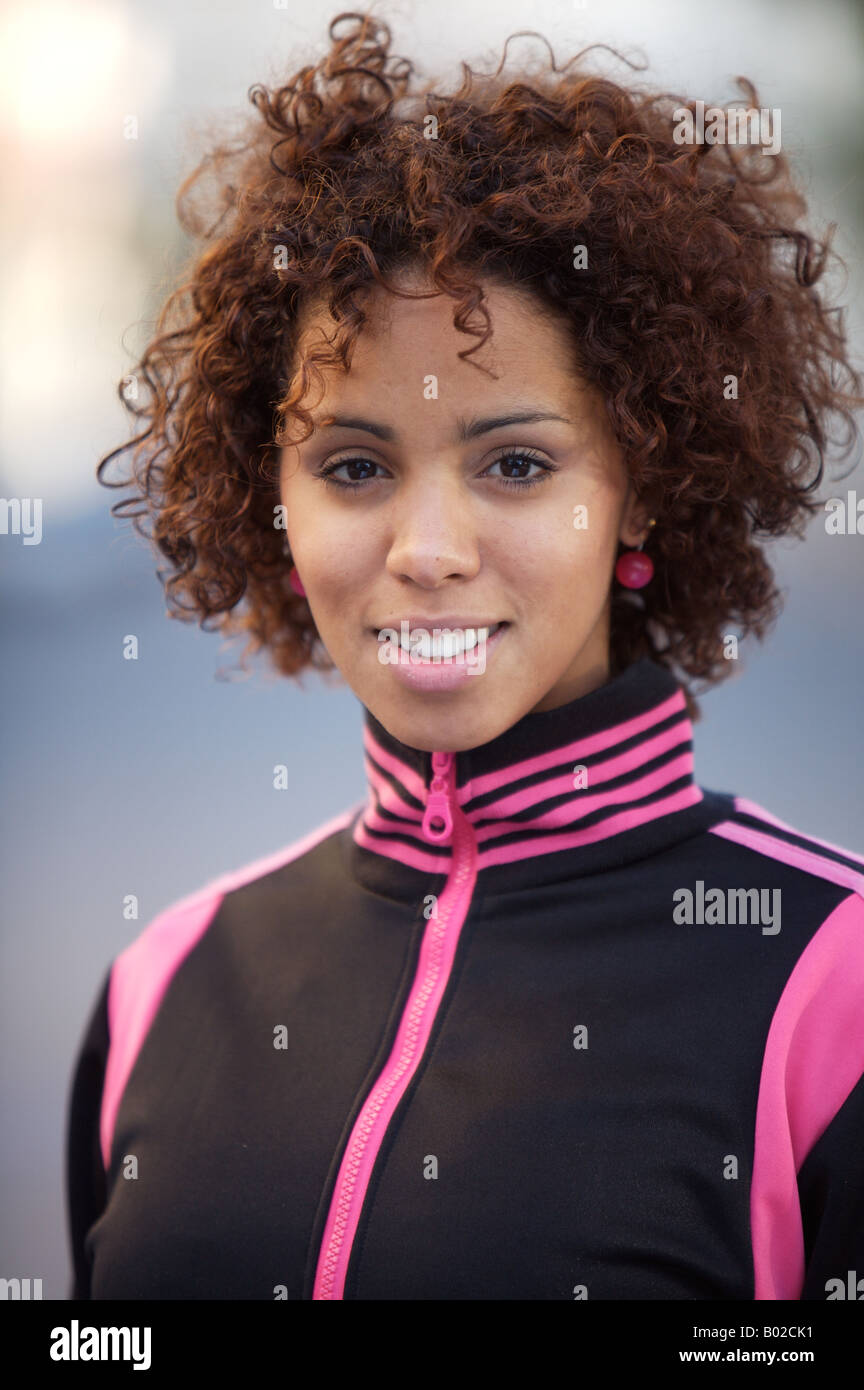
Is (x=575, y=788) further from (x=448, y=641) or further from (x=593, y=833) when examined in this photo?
(x=448, y=641)

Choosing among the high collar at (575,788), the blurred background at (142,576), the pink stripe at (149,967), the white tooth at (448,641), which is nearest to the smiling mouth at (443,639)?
the white tooth at (448,641)

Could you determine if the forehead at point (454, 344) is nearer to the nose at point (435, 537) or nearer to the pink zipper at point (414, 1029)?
the nose at point (435, 537)

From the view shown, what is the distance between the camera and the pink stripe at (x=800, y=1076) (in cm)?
96

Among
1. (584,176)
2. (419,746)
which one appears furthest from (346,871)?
(584,176)

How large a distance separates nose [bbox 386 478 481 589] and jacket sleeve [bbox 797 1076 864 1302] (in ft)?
1.69

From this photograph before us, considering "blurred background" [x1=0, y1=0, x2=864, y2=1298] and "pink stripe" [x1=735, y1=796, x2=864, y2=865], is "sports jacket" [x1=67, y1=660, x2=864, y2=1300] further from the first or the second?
"blurred background" [x1=0, y1=0, x2=864, y2=1298]

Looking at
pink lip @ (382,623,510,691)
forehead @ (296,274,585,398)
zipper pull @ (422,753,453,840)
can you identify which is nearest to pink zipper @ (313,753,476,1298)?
zipper pull @ (422,753,453,840)

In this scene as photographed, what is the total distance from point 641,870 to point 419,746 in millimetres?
230

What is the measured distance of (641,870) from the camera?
43.8 inches

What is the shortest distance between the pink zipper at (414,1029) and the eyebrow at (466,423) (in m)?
0.30

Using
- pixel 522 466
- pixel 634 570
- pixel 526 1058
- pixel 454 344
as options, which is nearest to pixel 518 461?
pixel 522 466

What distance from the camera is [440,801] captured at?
3.72ft

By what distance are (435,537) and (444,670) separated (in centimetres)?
11
